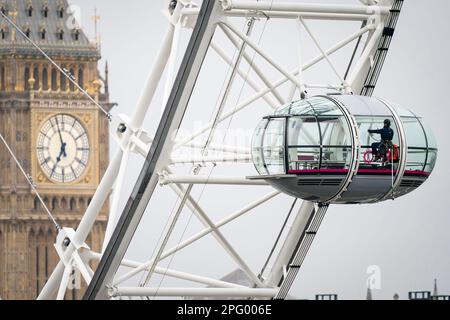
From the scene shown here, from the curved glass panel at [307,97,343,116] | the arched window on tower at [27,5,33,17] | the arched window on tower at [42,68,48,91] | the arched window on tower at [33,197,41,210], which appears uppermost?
the arched window on tower at [27,5,33,17]

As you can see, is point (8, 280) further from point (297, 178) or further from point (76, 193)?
point (297, 178)

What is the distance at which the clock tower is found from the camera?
157 m

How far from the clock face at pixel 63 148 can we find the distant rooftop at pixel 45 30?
4.20 metres

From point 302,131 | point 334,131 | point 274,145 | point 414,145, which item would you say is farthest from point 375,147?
point 274,145

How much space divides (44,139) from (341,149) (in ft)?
364

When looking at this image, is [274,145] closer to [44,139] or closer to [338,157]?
[338,157]

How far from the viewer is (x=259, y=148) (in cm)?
4956

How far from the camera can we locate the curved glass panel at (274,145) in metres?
49.0

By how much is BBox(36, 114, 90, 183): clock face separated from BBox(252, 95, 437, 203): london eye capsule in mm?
108524

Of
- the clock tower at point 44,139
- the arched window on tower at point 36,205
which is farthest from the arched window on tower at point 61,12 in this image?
the arched window on tower at point 36,205

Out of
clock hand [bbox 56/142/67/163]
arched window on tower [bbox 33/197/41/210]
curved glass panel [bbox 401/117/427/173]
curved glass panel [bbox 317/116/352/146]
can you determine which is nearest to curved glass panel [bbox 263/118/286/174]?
curved glass panel [bbox 317/116/352/146]

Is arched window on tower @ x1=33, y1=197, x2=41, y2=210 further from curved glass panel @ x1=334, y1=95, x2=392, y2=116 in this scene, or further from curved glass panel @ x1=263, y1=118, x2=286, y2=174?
curved glass panel @ x1=334, y1=95, x2=392, y2=116

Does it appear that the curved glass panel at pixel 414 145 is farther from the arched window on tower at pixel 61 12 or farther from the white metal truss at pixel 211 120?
the arched window on tower at pixel 61 12
